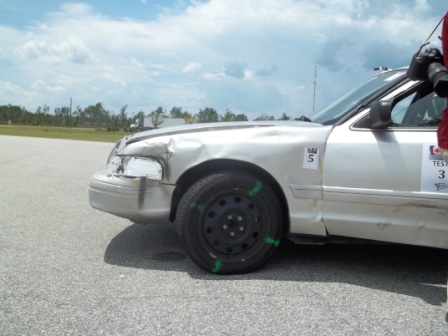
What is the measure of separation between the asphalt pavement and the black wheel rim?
0.22 metres

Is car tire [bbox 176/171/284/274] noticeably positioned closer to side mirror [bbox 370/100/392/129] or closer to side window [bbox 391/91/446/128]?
side mirror [bbox 370/100/392/129]

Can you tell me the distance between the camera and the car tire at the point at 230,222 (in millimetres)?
3432

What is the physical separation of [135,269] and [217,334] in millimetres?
1250

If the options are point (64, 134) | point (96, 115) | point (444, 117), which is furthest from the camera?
point (96, 115)

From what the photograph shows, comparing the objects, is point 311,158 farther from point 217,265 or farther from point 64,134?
point 64,134

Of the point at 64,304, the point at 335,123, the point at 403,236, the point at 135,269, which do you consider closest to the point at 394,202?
the point at 403,236

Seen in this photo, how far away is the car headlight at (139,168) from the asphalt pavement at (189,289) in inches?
30.5

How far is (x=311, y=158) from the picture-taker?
3.36 m

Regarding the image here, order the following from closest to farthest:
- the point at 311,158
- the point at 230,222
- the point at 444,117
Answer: the point at 444,117 → the point at 311,158 → the point at 230,222

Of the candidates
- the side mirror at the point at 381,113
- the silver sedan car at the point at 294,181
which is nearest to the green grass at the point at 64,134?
the silver sedan car at the point at 294,181

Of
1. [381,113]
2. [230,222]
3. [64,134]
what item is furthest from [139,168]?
[64,134]

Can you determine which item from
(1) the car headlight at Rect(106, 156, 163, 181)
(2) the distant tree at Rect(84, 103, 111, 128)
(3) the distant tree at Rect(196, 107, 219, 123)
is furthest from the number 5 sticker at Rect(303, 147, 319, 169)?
(2) the distant tree at Rect(84, 103, 111, 128)

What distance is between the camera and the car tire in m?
3.43

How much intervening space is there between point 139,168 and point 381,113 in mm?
1933
